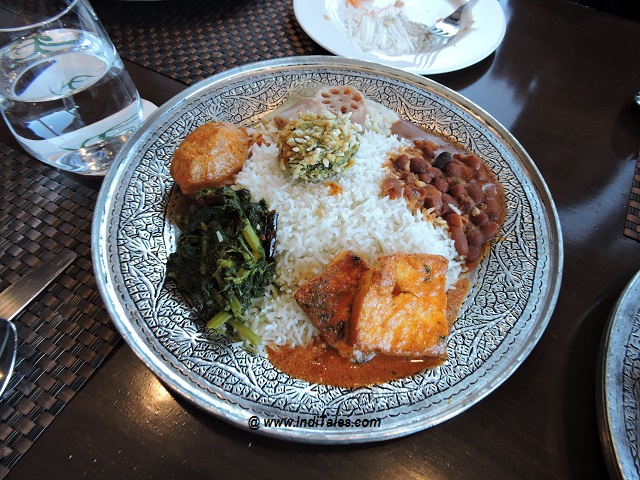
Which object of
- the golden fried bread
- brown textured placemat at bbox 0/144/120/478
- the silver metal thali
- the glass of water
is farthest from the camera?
the golden fried bread

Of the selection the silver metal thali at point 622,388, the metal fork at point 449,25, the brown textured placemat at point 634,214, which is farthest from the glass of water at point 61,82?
the brown textured placemat at point 634,214

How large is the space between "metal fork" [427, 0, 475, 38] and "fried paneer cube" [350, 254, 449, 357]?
229 cm

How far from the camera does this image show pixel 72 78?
2088 mm

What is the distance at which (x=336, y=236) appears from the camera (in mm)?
2150

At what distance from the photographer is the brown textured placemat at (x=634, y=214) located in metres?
2.38

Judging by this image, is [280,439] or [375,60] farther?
[375,60]

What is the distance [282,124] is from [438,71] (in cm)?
118

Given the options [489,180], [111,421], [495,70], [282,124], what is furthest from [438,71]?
[111,421]

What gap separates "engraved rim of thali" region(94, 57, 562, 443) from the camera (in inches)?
63.0

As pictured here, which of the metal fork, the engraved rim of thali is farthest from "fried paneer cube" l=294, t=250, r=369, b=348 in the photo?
the metal fork

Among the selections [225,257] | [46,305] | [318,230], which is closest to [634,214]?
[318,230]

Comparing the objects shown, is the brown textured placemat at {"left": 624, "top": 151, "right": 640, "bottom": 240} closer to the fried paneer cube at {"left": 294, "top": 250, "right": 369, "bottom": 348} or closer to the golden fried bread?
the fried paneer cube at {"left": 294, "top": 250, "right": 369, "bottom": 348}

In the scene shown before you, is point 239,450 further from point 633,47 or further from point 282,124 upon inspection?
point 633,47

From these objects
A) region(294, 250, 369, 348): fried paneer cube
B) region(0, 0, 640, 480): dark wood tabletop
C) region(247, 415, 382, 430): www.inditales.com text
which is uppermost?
region(294, 250, 369, 348): fried paneer cube
